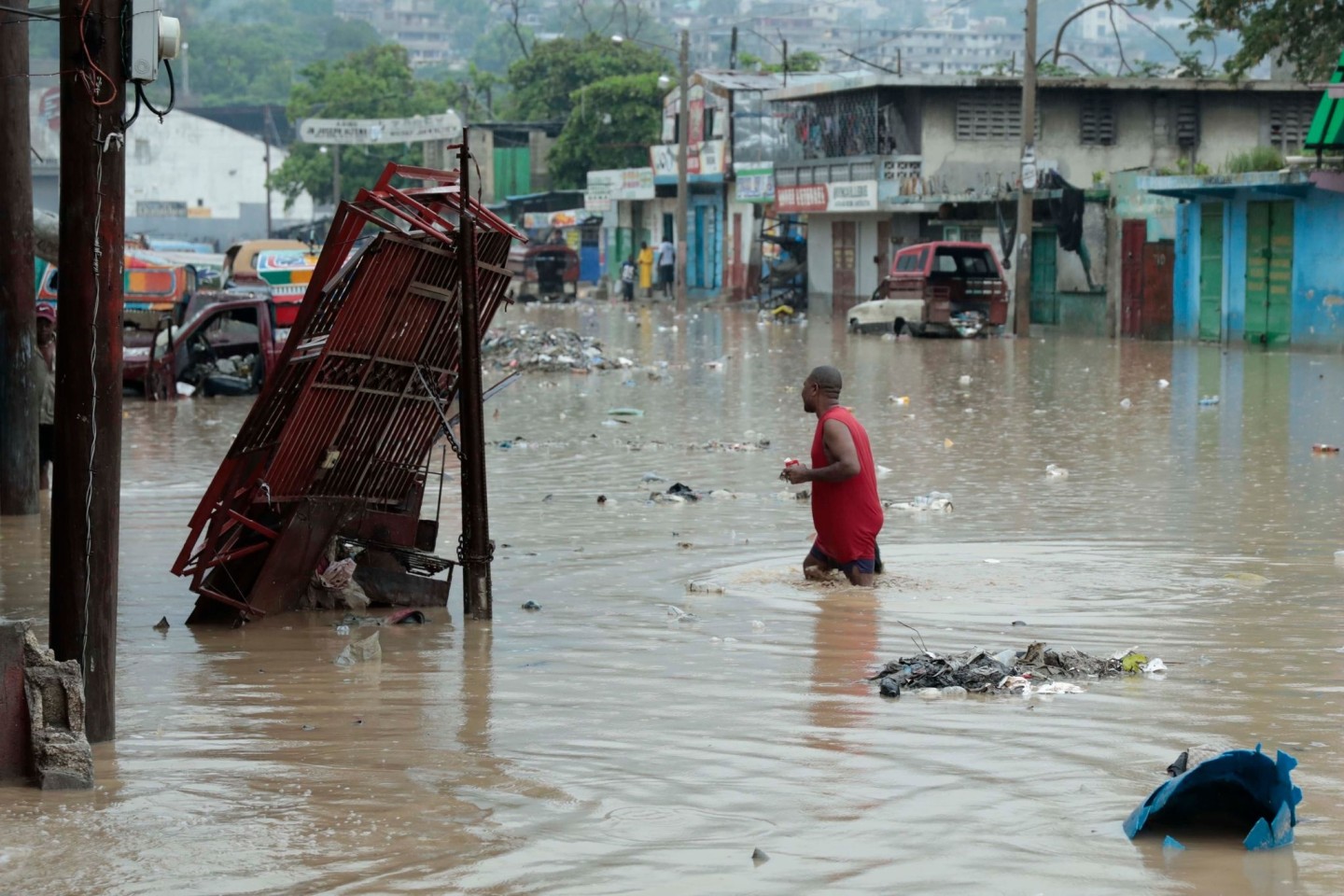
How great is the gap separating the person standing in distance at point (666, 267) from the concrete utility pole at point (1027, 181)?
24.0 metres

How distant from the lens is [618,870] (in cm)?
498

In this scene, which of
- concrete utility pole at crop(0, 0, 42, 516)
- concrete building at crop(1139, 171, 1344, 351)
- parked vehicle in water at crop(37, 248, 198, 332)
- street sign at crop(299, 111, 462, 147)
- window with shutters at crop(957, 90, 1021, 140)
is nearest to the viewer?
concrete utility pole at crop(0, 0, 42, 516)

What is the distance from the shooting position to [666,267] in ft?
192

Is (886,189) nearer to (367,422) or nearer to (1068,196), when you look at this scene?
(1068,196)

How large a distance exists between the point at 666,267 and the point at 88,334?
52.6m

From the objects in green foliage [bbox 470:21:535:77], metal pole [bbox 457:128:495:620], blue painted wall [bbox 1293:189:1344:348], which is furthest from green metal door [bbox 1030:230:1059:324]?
green foliage [bbox 470:21:535:77]

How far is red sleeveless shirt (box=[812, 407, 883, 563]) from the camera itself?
9.51 metres

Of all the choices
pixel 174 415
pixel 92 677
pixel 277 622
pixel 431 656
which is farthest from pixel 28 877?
pixel 174 415

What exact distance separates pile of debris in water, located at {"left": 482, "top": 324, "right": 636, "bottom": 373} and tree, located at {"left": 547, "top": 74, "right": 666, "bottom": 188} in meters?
38.9

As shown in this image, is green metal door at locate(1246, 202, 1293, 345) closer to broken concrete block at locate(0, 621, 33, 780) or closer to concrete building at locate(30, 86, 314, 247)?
broken concrete block at locate(0, 621, 33, 780)

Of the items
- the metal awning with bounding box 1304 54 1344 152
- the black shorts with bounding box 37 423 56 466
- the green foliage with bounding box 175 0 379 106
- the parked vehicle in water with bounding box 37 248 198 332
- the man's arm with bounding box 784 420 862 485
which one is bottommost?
the black shorts with bounding box 37 423 56 466

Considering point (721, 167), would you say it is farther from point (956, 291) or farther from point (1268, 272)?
point (1268, 272)

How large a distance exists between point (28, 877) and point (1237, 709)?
13.6ft

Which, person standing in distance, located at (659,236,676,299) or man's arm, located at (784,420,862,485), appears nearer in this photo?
man's arm, located at (784,420,862,485)
